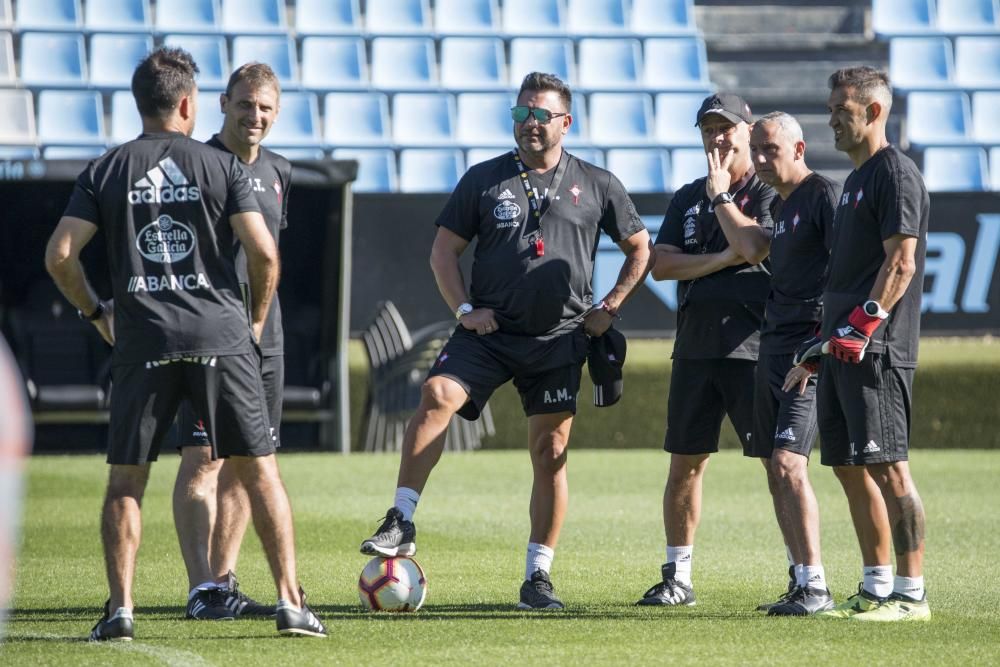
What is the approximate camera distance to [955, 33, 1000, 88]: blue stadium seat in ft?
65.7

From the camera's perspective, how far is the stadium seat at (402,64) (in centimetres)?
1883

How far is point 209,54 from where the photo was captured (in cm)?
1838

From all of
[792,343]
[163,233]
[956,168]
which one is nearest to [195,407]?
[163,233]

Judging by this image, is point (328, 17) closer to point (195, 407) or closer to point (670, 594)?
point (670, 594)

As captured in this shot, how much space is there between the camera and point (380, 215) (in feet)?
46.6

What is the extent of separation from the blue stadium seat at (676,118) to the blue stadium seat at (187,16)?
234 inches

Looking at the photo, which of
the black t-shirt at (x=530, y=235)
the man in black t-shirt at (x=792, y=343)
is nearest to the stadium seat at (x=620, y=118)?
the black t-shirt at (x=530, y=235)

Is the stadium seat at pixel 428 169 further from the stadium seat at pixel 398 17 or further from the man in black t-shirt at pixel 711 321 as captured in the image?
the man in black t-shirt at pixel 711 321

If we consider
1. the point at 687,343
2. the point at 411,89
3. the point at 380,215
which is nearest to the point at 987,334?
the point at 380,215

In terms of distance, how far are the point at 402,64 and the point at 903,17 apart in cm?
708

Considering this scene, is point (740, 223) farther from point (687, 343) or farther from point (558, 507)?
point (558, 507)

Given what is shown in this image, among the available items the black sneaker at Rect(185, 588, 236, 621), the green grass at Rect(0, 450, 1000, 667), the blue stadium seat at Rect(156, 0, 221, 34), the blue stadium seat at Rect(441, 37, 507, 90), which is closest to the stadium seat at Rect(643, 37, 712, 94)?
the blue stadium seat at Rect(441, 37, 507, 90)

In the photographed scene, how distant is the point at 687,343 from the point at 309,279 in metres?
7.18

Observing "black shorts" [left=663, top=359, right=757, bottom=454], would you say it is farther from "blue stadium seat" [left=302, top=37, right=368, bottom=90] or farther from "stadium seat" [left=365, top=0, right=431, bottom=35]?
"stadium seat" [left=365, top=0, right=431, bottom=35]
